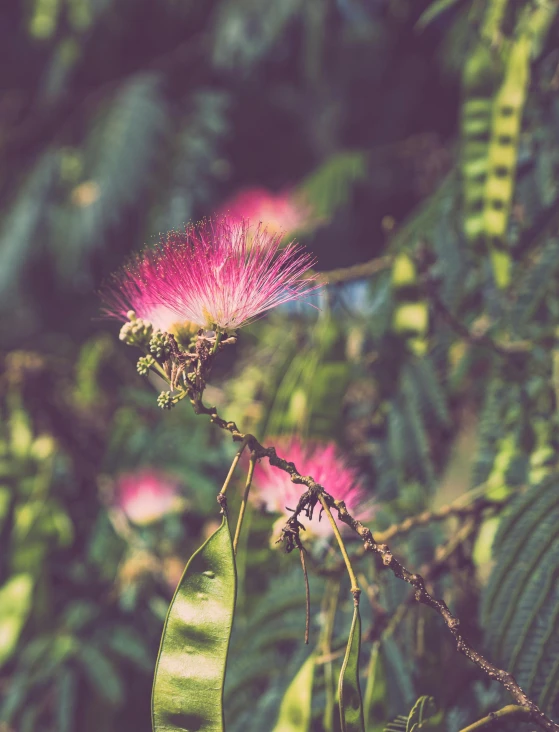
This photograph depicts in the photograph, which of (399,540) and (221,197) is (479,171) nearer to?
(399,540)

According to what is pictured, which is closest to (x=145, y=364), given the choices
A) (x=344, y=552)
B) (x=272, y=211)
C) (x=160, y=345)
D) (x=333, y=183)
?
(x=160, y=345)

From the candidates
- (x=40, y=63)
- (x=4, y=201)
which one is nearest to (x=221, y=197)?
(x=4, y=201)

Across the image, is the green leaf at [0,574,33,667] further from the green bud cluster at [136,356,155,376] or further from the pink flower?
the green bud cluster at [136,356,155,376]

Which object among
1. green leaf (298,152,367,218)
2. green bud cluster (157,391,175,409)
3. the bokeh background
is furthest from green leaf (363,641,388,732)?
green leaf (298,152,367,218)

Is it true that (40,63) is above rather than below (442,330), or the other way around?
above

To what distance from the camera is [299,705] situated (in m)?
0.80

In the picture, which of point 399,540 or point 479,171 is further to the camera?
point 479,171

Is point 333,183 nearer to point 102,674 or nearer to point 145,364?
point 102,674

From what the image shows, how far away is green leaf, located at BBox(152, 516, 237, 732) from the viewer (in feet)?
1.92

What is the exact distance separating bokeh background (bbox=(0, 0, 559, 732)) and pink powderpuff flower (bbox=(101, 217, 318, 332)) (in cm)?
6

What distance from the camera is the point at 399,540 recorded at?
3.51 feet

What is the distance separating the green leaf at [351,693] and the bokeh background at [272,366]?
0.17 meters

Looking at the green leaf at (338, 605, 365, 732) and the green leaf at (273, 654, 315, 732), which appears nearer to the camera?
the green leaf at (338, 605, 365, 732)

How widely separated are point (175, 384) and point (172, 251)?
12 centimetres
